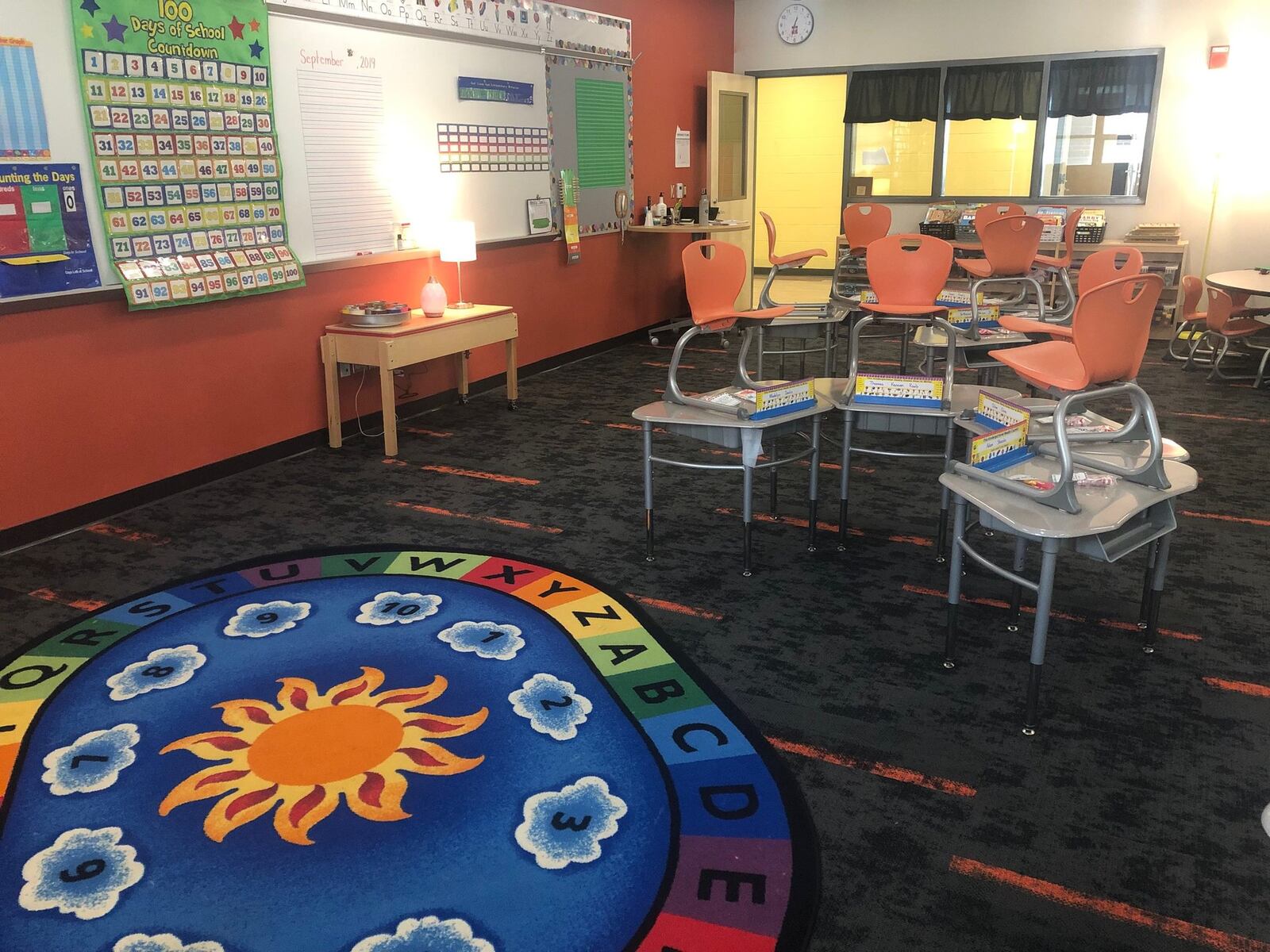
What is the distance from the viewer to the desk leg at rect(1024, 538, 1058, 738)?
2.52 metres

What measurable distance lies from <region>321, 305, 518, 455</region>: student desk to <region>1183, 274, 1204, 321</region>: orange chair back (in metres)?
4.97

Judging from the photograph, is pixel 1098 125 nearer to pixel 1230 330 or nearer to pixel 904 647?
pixel 1230 330

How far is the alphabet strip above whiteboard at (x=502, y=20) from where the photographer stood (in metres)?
5.23

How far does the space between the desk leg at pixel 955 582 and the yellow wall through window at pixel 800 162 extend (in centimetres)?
901

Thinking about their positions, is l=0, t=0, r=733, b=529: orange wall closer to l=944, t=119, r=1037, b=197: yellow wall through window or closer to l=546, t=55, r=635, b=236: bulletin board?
l=546, t=55, r=635, b=236: bulletin board

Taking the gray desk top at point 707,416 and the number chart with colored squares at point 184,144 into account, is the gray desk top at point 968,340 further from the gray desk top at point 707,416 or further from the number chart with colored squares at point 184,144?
the number chart with colored squares at point 184,144

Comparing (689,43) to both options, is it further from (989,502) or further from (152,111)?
(989,502)

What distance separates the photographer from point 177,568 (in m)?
3.82

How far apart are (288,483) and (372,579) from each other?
1.40 m

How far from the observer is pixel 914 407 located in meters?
3.59

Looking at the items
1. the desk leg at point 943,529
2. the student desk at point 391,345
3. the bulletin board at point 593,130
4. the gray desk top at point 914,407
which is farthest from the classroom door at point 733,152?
the desk leg at point 943,529

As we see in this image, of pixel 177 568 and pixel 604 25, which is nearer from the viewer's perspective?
pixel 177 568

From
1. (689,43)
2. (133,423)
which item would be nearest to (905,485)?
(133,423)

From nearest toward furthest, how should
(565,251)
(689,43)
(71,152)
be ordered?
(71,152) → (565,251) → (689,43)
